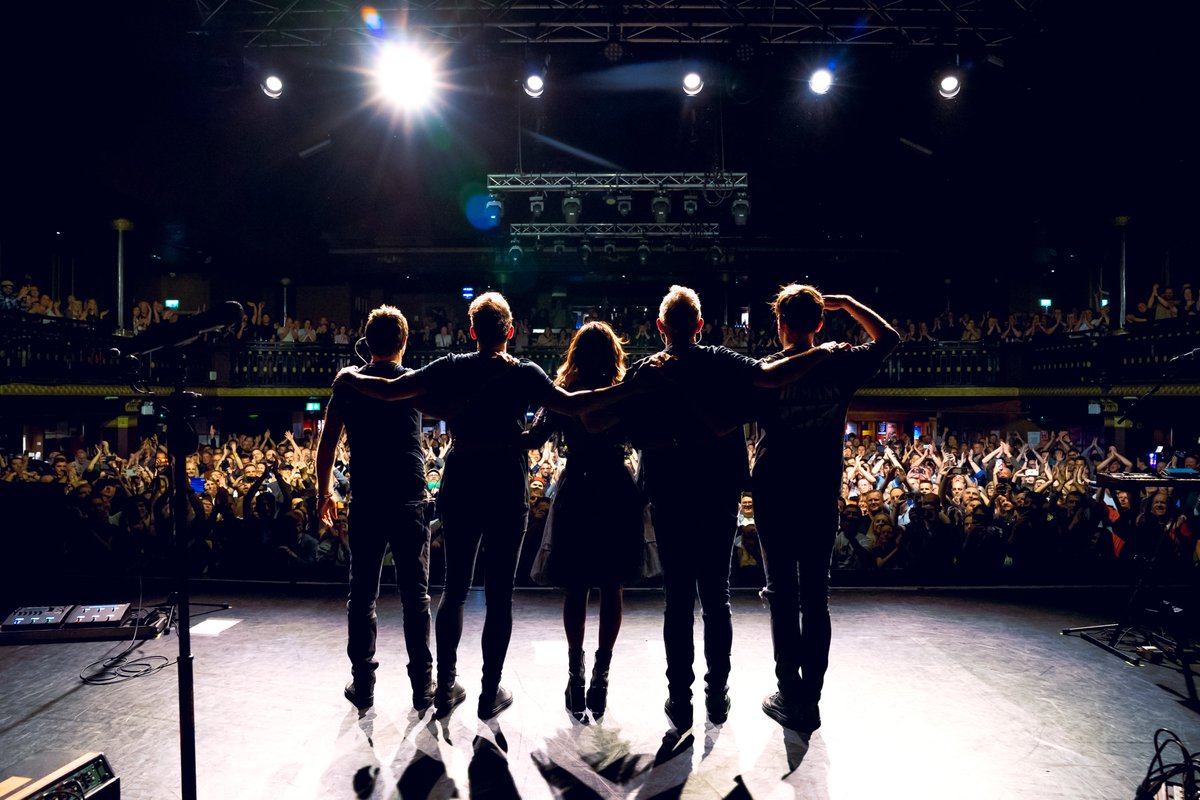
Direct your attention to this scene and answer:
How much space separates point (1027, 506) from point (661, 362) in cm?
444

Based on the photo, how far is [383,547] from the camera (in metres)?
2.61

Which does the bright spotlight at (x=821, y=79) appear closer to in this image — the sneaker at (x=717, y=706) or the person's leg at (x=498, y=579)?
the person's leg at (x=498, y=579)

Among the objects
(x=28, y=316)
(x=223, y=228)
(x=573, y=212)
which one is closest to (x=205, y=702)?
(x=573, y=212)

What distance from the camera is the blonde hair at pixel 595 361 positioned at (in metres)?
2.58

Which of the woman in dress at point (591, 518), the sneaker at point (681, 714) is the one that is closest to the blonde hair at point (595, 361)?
the woman in dress at point (591, 518)

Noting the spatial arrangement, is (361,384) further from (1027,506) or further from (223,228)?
(223,228)

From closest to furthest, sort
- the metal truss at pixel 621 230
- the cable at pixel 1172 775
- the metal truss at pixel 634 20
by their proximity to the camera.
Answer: the cable at pixel 1172 775, the metal truss at pixel 634 20, the metal truss at pixel 621 230

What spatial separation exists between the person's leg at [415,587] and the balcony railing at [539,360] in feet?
29.7

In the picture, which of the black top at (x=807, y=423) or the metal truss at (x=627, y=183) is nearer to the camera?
the black top at (x=807, y=423)

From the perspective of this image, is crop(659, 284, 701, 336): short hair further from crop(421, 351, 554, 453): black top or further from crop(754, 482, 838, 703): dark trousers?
crop(754, 482, 838, 703): dark trousers

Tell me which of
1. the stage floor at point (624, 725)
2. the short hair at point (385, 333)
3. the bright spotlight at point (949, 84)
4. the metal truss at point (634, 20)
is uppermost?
the metal truss at point (634, 20)

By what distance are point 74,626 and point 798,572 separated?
400 centimetres

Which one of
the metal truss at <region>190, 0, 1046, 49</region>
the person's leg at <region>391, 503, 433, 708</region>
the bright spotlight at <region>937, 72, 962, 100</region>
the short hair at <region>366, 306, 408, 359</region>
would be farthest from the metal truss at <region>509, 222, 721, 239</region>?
the person's leg at <region>391, 503, 433, 708</region>

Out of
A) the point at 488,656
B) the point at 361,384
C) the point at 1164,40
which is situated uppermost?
the point at 1164,40
